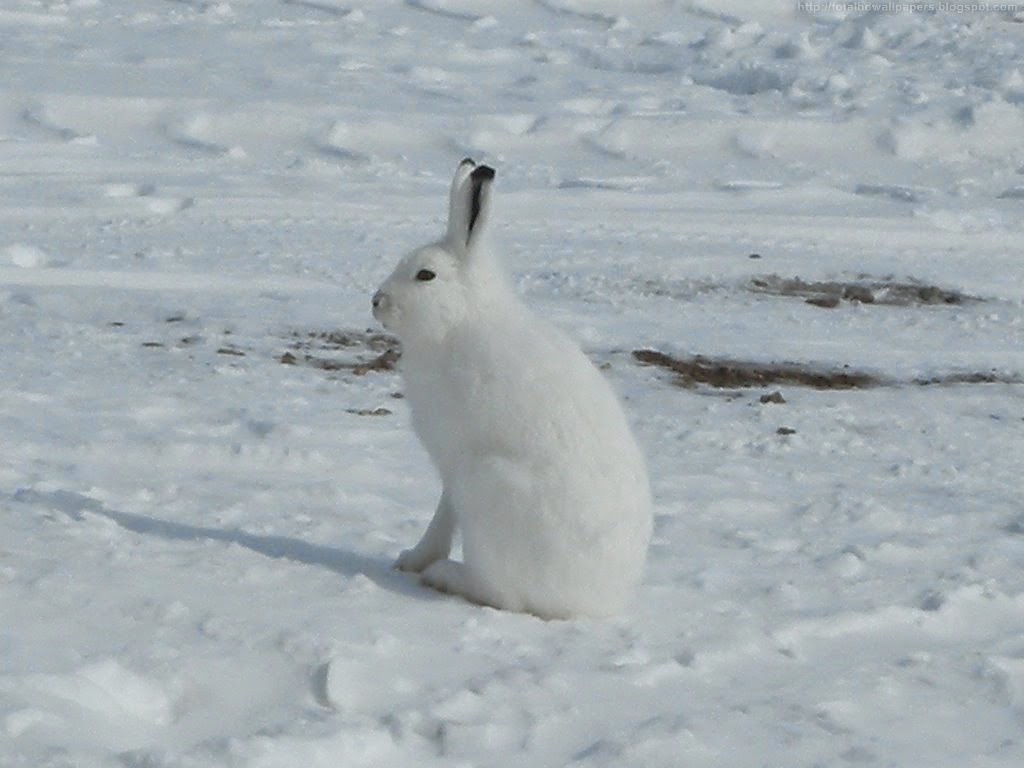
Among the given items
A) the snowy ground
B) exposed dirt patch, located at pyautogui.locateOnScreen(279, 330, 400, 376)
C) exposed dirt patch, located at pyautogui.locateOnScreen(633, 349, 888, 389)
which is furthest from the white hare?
exposed dirt patch, located at pyautogui.locateOnScreen(633, 349, 888, 389)

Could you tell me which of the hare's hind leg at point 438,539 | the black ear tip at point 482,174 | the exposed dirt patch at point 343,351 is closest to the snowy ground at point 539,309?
the exposed dirt patch at point 343,351

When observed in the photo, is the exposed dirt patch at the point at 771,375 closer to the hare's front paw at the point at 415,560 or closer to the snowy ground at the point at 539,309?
the snowy ground at the point at 539,309

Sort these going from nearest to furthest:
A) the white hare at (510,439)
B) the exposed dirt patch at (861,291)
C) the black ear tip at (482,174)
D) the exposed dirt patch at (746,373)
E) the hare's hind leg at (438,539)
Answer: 1. the white hare at (510,439)
2. the black ear tip at (482,174)
3. the hare's hind leg at (438,539)
4. the exposed dirt patch at (746,373)
5. the exposed dirt patch at (861,291)

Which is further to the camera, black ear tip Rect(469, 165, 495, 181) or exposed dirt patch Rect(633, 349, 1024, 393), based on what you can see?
exposed dirt patch Rect(633, 349, 1024, 393)

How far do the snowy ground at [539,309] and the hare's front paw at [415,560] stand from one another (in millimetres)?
104

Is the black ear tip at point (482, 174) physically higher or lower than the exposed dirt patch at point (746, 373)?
higher

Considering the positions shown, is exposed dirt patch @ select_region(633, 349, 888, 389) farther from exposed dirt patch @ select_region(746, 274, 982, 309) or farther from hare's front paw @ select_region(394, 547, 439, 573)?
hare's front paw @ select_region(394, 547, 439, 573)

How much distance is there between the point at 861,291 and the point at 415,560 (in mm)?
5043

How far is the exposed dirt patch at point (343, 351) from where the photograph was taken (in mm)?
7523

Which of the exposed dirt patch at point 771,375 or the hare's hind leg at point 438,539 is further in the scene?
the exposed dirt patch at point 771,375

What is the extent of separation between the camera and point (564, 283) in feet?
29.1

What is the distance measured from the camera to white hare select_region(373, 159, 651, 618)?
4219 mm

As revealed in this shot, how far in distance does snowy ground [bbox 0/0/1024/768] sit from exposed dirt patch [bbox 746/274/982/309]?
5cm

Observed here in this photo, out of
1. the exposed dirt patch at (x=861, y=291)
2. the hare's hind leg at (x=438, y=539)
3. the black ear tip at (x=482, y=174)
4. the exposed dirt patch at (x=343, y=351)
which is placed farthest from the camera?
the exposed dirt patch at (x=861, y=291)
